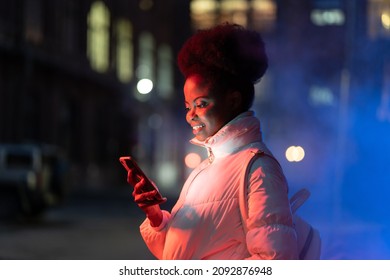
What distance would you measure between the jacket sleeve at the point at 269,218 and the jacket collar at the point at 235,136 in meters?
0.21

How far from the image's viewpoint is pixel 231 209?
2998 mm

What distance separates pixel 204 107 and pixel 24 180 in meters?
17.7

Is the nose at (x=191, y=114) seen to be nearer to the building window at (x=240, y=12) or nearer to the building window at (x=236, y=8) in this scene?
the building window at (x=240, y=12)

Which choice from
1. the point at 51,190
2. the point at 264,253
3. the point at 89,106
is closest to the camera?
the point at 264,253

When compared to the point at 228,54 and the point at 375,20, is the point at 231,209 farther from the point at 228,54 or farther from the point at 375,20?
the point at 375,20

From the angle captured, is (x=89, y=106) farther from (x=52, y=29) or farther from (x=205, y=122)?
(x=205, y=122)

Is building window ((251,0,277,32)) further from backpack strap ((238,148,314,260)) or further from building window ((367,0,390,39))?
backpack strap ((238,148,314,260))

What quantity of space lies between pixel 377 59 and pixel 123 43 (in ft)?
105

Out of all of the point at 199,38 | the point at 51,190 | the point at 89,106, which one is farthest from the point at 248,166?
the point at 89,106

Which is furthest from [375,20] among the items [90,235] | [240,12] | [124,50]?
[240,12]

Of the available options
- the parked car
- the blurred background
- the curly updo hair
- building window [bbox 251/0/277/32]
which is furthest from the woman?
building window [bbox 251/0/277/32]

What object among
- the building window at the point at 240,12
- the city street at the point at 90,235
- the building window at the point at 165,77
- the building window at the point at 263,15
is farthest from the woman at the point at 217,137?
the building window at the point at 263,15

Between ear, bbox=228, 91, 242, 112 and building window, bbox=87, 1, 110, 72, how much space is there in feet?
129

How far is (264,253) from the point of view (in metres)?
2.89
